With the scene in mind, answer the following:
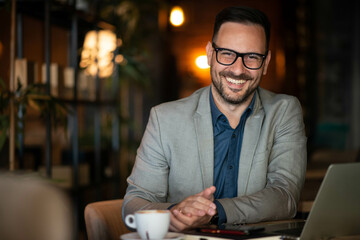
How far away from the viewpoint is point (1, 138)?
2896 millimetres

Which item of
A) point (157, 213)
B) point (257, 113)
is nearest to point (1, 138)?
point (257, 113)

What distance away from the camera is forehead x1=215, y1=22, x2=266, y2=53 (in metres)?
2.20

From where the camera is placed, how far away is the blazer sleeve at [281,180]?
1830mm

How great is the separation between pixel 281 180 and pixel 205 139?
0.35 meters

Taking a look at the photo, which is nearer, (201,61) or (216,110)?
(216,110)

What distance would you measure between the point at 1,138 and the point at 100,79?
7.67ft

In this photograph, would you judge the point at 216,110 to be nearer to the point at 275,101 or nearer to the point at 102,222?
the point at 275,101

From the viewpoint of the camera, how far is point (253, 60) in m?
2.20

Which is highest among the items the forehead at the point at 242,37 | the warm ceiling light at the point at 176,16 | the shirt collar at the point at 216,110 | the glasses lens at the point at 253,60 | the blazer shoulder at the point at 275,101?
the warm ceiling light at the point at 176,16

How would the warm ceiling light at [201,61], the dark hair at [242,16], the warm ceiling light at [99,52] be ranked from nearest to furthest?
the dark hair at [242,16] → the warm ceiling light at [99,52] → the warm ceiling light at [201,61]

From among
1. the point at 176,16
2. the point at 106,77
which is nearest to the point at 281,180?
the point at 106,77

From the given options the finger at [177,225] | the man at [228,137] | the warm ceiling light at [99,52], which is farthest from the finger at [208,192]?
the warm ceiling light at [99,52]

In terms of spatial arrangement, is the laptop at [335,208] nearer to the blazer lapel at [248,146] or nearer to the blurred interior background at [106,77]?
the blazer lapel at [248,146]

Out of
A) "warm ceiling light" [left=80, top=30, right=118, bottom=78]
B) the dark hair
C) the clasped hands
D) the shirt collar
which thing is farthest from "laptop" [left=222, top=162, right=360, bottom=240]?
"warm ceiling light" [left=80, top=30, right=118, bottom=78]
